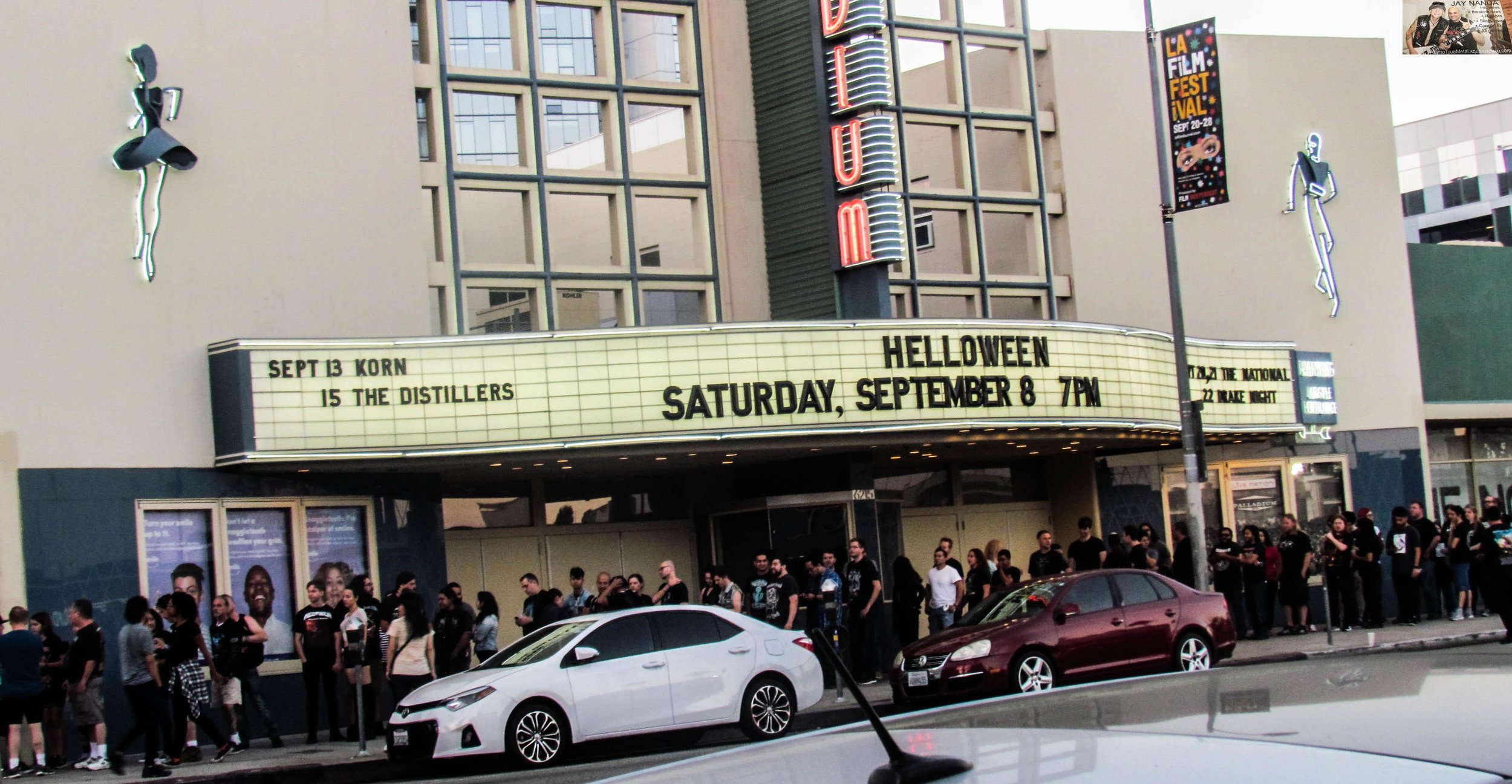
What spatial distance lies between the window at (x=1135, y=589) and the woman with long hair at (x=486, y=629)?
299 inches

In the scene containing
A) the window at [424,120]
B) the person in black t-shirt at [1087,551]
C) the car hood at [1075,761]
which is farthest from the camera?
the window at [424,120]

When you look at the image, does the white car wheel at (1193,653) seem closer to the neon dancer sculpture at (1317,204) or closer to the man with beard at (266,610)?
the man with beard at (266,610)

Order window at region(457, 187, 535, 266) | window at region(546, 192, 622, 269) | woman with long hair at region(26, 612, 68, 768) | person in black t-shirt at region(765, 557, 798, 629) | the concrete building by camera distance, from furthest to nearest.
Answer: window at region(546, 192, 622, 269) → window at region(457, 187, 535, 266) → person in black t-shirt at region(765, 557, 798, 629) → the concrete building → woman with long hair at region(26, 612, 68, 768)

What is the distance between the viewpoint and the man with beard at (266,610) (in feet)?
67.2

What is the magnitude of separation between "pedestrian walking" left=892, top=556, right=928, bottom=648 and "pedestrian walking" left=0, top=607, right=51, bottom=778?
10.7 m

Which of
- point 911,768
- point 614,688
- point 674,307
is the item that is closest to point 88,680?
point 614,688

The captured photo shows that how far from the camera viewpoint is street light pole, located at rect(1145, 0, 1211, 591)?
76.1 feet

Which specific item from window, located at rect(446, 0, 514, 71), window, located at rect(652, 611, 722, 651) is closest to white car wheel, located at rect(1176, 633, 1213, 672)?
window, located at rect(652, 611, 722, 651)

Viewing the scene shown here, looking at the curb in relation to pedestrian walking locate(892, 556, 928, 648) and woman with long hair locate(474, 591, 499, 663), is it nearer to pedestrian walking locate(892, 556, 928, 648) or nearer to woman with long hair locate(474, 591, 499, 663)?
pedestrian walking locate(892, 556, 928, 648)

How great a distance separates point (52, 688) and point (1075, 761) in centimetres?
1725

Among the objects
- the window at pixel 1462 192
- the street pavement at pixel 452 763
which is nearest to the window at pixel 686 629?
the street pavement at pixel 452 763

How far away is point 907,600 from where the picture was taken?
72.8ft

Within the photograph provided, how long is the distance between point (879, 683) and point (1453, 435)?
642 inches

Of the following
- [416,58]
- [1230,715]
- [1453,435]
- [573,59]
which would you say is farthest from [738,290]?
[1230,715]
